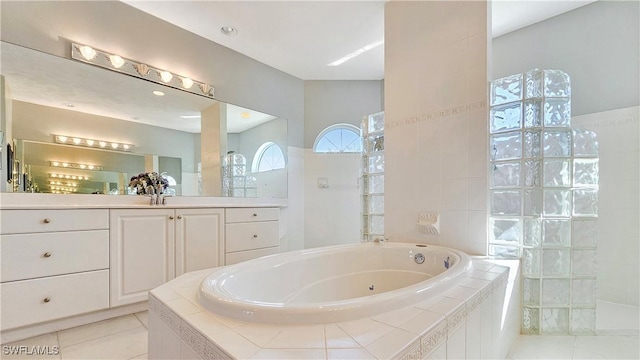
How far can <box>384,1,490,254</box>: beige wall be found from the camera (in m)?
1.89

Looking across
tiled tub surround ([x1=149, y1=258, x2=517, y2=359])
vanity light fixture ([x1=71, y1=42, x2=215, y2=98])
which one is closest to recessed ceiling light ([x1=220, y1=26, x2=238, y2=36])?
vanity light fixture ([x1=71, y1=42, x2=215, y2=98])

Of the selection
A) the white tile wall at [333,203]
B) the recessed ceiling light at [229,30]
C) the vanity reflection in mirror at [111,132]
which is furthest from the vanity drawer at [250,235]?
the recessed ceiling light at [229,30]

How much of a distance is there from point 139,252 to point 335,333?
1772 millimetres

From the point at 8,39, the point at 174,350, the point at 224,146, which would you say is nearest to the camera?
the point at 174,350

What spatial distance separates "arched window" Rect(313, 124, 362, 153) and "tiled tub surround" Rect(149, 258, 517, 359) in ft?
9.14

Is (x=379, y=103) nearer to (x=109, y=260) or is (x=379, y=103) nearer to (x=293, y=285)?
(x=293, y=285)

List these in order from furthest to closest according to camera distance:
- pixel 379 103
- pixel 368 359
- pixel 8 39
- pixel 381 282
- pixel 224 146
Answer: pixel 379 103 < pixel 224 146 < pixel 381 282 < pixel 8 39 < pixel 368 359

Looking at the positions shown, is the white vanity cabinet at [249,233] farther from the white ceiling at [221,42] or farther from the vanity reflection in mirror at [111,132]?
the white ceiling at [221,42]

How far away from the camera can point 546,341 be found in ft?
5.40

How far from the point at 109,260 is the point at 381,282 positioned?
5.90ft

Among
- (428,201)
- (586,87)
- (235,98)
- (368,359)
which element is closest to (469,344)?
(368,359)

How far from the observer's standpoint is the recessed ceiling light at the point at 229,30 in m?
2.66

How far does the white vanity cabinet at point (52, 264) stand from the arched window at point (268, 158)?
1620 millimetres

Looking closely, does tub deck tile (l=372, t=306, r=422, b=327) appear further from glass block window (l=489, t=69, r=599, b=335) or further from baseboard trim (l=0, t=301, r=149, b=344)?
baseboard trim (l=0, t=301, r=149, b=344)
